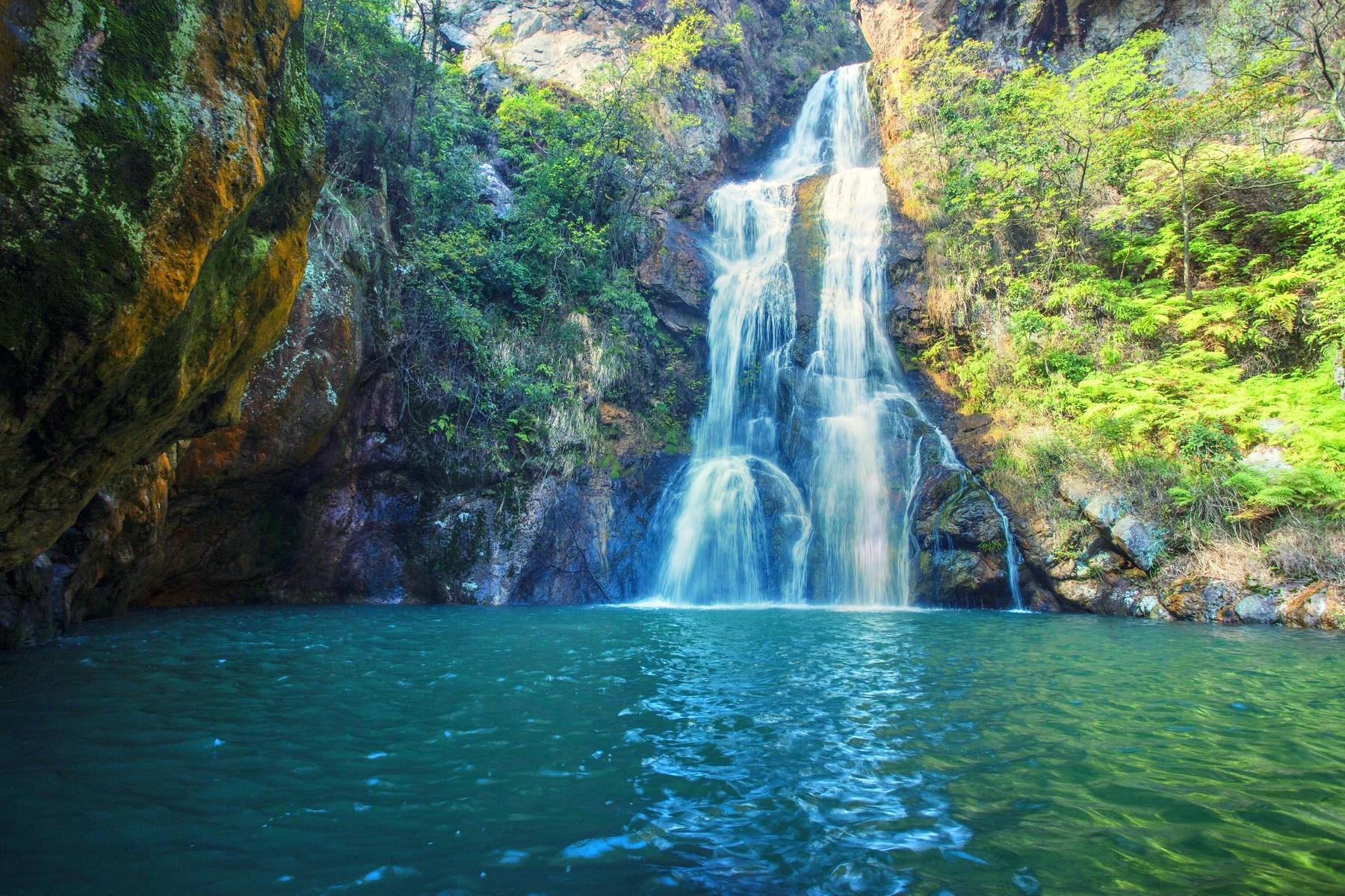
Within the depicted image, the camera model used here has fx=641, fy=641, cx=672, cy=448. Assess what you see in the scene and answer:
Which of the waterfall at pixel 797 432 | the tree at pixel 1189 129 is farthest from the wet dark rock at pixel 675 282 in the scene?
the tree at pixel 1189 129

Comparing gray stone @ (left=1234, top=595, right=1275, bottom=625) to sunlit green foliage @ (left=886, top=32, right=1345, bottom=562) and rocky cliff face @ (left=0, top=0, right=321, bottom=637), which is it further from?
rocky cliff face @ (left=0, top=0, right=321, bottom=637)

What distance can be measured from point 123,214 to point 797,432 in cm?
1453

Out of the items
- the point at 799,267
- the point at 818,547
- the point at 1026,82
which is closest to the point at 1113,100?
the point at 1026,82

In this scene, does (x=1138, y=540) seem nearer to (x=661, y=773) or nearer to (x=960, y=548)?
(x=960, y=548)

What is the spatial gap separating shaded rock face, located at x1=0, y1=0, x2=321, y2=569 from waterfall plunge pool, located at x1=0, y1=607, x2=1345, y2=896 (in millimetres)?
1912

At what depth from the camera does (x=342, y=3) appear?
46.5 ft

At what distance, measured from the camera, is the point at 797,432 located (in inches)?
650

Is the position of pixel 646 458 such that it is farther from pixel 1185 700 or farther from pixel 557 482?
pixel 1185 700

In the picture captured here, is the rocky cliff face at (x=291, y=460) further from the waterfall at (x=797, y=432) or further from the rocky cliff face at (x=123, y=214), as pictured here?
the waterfall at (x=797, y=432)

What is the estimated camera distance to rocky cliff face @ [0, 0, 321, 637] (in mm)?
3035

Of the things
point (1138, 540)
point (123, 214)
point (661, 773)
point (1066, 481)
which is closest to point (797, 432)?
point (1066, 481)

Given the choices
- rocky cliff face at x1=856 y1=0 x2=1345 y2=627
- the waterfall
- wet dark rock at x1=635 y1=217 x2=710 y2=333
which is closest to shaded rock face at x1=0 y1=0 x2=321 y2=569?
the waterfall

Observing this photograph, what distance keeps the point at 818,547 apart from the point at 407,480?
9.05 metres

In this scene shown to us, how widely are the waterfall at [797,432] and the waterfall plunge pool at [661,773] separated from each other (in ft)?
24.2
